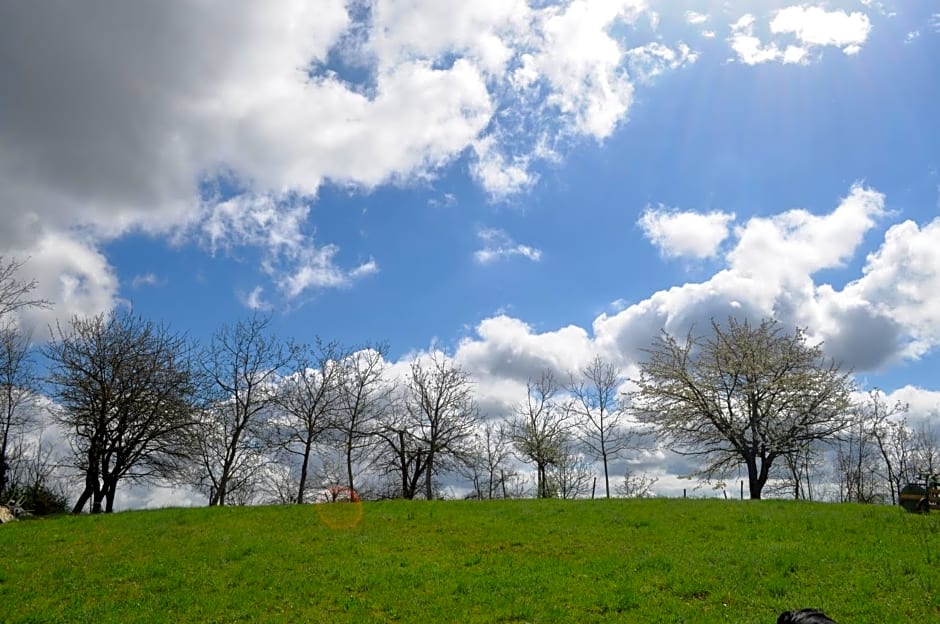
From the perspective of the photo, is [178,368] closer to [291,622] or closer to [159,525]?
[159,525]

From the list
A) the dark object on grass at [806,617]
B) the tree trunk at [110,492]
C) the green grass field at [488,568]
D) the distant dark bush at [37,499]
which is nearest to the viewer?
the dark object on grass at [806,617]

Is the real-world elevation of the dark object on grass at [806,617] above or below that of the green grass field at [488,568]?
above

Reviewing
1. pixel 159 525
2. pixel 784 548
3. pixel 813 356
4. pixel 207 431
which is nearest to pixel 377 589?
pixel 784 548

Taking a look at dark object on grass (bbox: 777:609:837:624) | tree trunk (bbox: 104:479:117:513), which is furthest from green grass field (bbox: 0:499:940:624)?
tree trunk (bbox: 104:479:117:513)

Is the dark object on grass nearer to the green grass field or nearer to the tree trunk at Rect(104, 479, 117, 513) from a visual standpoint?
the green grass field

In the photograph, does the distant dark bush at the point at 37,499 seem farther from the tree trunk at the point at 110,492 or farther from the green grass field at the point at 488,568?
the green grass field at the point at 488,568

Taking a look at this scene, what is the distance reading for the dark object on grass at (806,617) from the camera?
795cm

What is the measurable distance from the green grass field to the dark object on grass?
9.80 feet

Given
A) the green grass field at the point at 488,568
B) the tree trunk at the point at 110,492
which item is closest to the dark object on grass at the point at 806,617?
the green grass field at the point at 488,568

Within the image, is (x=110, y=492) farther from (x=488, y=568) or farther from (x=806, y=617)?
(x=806, y=617)

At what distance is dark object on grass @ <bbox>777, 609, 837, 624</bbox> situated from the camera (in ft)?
26.1

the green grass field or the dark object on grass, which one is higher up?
the dark object on grass

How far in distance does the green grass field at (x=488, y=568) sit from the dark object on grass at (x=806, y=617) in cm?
299

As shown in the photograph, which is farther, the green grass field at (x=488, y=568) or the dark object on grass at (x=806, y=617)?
the green grass field at (x=488, y=568)
